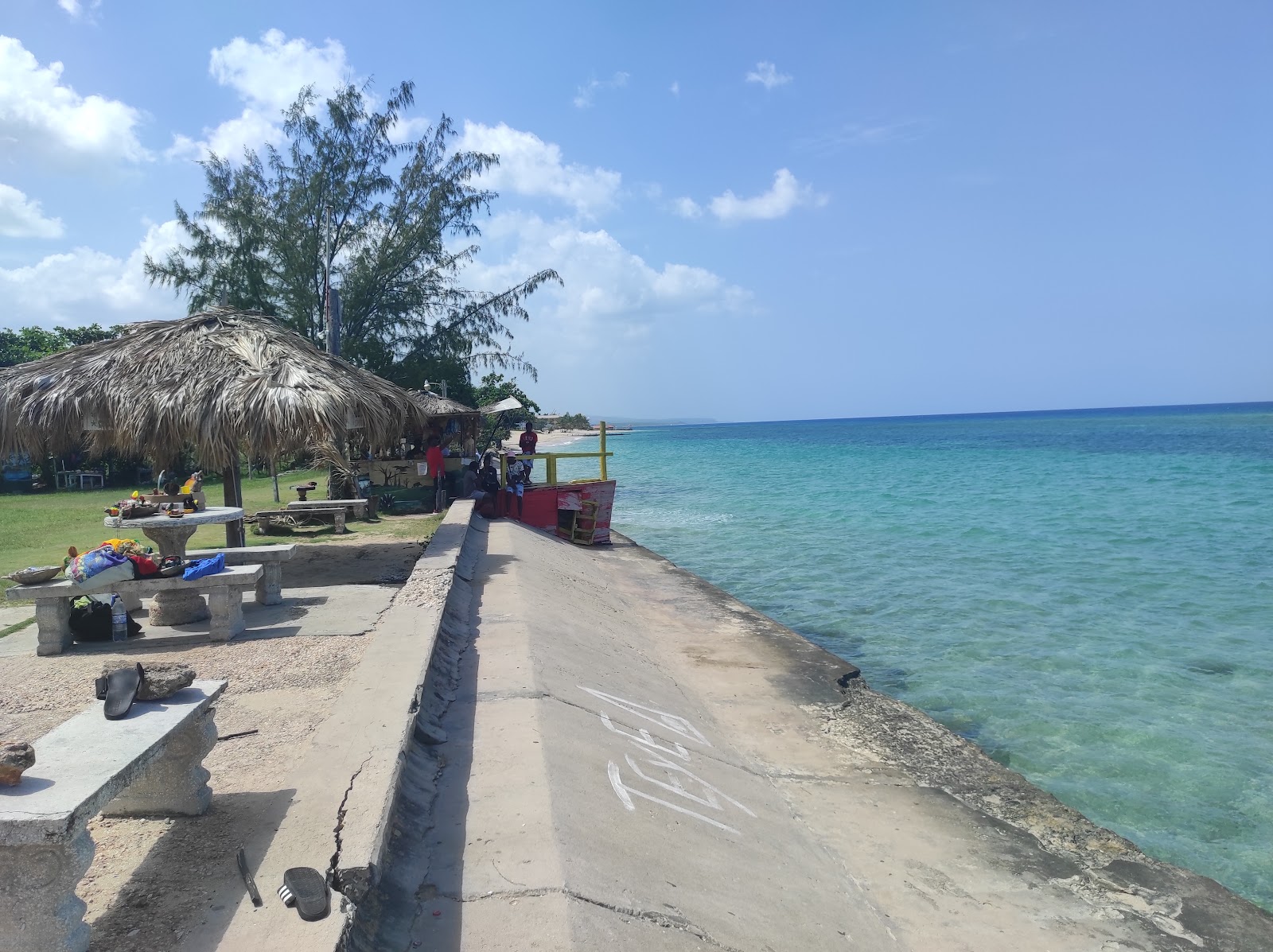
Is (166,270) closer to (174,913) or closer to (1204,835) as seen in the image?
(174,913)

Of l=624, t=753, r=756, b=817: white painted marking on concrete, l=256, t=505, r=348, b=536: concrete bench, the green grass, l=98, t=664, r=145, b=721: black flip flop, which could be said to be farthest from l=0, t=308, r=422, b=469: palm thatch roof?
l=98, t=664, r=145, b=721: black flip flop

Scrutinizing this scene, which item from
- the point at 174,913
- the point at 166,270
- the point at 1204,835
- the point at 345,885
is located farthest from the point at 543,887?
the point at 166,270

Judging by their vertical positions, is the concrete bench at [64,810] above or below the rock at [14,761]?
below

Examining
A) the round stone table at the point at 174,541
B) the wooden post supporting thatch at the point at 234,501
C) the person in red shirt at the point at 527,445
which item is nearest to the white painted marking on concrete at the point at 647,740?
the round stone table at the point at 174,541

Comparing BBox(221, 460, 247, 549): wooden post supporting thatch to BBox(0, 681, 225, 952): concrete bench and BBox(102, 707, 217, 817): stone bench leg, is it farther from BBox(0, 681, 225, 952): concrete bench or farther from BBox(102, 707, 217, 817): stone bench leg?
BBox(0, 681, 225, 952): concrete bench

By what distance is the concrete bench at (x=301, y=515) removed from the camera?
12859mm

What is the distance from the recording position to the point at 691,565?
16.8 m

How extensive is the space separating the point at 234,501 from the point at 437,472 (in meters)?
6.36

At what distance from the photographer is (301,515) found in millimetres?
13500

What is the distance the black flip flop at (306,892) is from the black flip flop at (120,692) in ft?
2.91

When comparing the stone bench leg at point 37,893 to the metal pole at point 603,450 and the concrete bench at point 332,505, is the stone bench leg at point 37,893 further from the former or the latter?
the metal pole at point 603,450

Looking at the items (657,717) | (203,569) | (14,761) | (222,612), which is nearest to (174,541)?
(203,569)

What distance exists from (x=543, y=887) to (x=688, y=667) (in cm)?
566

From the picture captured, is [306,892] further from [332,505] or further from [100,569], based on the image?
[332,505]
